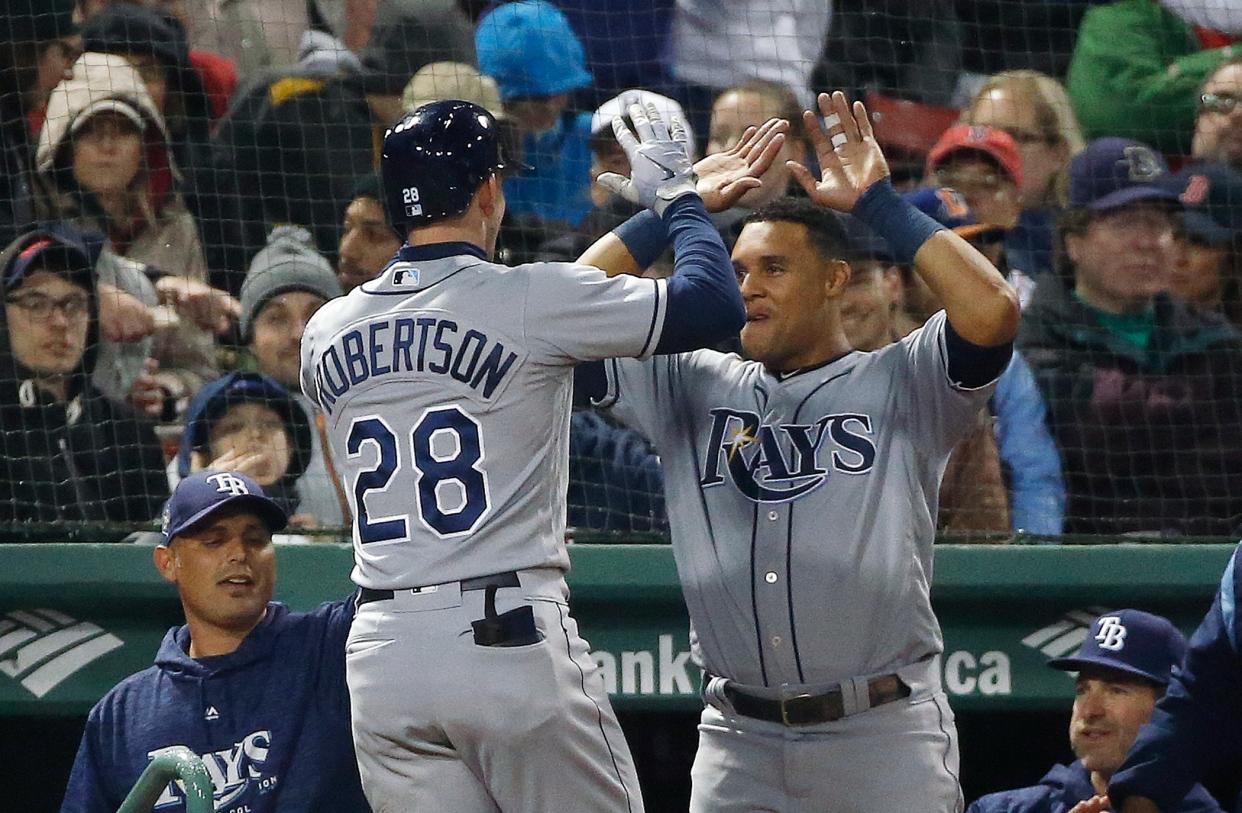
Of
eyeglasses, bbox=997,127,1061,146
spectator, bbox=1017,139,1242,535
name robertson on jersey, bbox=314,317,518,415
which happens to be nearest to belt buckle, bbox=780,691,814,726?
name robertson on jersey, bbox=314,317,518,415

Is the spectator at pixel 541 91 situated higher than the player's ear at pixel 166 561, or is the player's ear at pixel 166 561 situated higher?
the spectator at pixel 541 91

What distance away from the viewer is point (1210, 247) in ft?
17.4

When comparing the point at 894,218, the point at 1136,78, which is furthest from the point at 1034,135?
the point at 894,218

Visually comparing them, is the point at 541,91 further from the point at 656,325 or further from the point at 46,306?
the point at 656,325

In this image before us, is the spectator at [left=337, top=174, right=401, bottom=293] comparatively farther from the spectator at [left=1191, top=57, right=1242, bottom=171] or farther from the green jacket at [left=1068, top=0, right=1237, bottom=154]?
the spectator at [left=1191, top=57, right=1242, bottom=171]

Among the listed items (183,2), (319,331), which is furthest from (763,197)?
(319,331)

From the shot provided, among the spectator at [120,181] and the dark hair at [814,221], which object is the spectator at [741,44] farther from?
the dark hair at [814,221]

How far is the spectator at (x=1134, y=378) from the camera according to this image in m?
4.87

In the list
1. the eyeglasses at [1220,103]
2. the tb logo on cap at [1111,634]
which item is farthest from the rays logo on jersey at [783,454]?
the eyeglasses at [1220,103]

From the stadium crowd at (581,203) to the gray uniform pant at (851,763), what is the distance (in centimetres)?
129

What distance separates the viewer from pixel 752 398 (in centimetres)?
345

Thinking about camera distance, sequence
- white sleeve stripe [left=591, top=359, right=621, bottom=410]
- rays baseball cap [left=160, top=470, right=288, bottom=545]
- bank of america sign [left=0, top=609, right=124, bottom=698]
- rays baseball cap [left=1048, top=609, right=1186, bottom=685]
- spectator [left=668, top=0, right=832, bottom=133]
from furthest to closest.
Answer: spectator [left=668, top=0, right=832, bottom=133]
bank of america sign [left=0, top=609, right=124, bottom=698]
rays baseball cap [left=1048, top=609, right=1186, bottom=685]
rays baseball cap [left=160, top=470, right=288, bottom=545]
white sleeve stripe [left=591, top=359, right=621, bottom=410]

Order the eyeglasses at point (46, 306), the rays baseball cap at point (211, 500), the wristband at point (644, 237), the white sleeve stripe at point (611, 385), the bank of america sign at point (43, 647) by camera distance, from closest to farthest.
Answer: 1. the wristband at point (644, 237)
2. the white sleeve stripe at point (611, 385)
3. the rays baseball cap at point (211, 500)
4. the bank of america sign at point (43, 647)
5. the eyeglasses at point (46, 306)

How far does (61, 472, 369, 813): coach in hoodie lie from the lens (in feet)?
11.8
